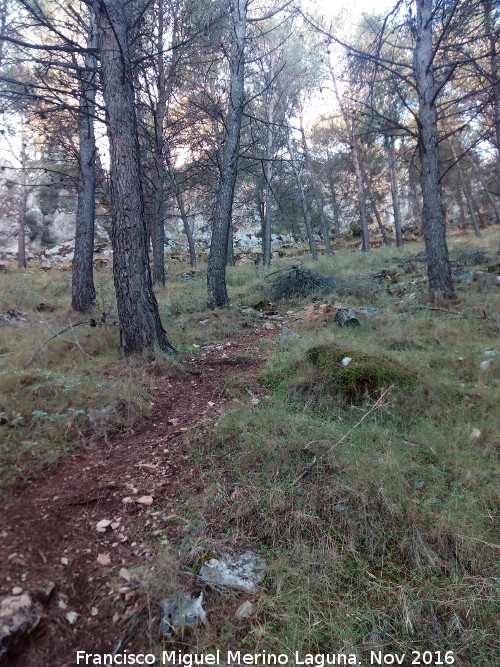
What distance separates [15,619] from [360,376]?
305cm

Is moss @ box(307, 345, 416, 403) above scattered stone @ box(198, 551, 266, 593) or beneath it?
above

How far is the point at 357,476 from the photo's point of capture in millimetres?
2443

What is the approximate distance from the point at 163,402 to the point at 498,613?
9.65 ft

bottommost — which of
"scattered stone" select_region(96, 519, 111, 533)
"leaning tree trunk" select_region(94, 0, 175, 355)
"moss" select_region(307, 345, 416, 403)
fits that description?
"scattered stone" select_region(96, 519, 111, 533)

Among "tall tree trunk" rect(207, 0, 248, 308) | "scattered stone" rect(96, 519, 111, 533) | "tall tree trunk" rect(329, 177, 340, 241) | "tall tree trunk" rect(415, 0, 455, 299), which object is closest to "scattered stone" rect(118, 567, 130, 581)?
"scattered stone" rect(96, 519, 111, 533)

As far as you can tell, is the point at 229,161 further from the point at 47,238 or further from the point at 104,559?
the point at 47,238

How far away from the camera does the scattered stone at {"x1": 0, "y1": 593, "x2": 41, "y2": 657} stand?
59.7 inches

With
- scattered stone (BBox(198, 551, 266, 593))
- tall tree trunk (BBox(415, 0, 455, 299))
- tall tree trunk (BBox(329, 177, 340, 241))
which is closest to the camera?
scattered stone (BBox(198, 551, 266, 593))

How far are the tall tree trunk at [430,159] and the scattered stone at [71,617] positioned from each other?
733 cm

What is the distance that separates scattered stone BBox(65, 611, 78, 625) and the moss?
8.63 ft

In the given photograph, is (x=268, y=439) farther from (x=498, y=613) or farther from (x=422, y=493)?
(x=498, y=613)

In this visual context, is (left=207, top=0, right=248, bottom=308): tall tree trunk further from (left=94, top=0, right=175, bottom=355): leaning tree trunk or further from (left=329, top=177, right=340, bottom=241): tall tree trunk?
(left=329, top=177, right=340, bottom=241): tall tree trunk

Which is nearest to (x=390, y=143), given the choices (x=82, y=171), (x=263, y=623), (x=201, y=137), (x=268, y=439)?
(x=201, y=137)

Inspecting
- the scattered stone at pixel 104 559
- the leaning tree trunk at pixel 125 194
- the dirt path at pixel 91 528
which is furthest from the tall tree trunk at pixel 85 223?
the scattered stone at pixel 104 559
